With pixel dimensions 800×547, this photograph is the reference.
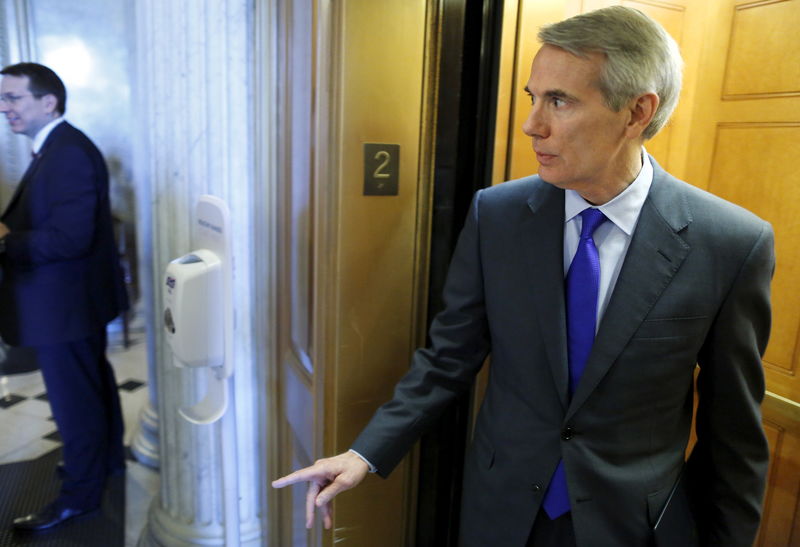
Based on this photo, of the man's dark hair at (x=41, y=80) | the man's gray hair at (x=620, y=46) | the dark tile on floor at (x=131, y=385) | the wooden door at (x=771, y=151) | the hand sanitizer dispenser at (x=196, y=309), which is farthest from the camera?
the dark tile on floor at (x=131, y=385)

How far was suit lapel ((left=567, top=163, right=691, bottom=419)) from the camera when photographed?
3.13 feet

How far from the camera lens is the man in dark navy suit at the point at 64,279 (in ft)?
6.31

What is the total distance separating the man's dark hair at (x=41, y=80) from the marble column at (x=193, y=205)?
0.80 ft

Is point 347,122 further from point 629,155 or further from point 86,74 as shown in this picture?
point 86,74

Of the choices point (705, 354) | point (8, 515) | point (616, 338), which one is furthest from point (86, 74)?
point (705, 354)

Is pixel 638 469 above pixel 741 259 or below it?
below

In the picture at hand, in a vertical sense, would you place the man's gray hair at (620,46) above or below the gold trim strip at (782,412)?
above

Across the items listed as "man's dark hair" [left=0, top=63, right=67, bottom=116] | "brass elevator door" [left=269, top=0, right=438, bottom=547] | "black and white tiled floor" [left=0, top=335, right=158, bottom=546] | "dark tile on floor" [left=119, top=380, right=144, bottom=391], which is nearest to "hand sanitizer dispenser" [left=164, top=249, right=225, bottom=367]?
"brass elevator door" [left=269, top=0, right=438, bottom=547]

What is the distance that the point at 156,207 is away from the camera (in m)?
1.88

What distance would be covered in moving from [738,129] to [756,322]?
0.86m

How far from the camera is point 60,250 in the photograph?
2098 millimetres

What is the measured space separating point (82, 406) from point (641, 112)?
92.3 inches

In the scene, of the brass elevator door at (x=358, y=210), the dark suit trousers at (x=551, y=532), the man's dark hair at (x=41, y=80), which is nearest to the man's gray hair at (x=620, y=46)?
the brass elevator door at (x=358, y=210)

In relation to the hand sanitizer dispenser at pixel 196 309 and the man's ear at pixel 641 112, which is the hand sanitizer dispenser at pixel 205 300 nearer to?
the hand sanitizer dispenser at pixel 196 309
